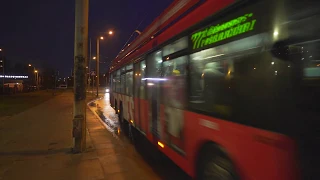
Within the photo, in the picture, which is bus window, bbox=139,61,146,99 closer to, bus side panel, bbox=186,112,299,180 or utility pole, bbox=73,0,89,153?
utility pole, bbox=73,0,89,153

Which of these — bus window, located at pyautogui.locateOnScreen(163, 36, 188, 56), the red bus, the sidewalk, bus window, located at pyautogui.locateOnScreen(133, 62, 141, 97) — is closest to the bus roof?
the red bus

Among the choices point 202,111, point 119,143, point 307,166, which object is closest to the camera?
point 307,166

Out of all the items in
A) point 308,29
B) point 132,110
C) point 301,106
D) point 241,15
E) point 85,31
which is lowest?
point 132,110

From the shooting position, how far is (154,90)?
719 cm

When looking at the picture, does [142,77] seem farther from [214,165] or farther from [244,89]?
[244,89]

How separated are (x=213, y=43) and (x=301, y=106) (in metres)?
1.78

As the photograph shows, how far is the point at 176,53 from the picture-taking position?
5559 mm

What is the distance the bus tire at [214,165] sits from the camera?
3.63m

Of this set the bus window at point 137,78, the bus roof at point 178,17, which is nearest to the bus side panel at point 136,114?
the bus window at point 137,78

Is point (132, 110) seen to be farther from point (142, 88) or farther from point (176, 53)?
point (176, 53)

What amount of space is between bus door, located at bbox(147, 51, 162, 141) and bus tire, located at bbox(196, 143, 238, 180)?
2419 millimetres

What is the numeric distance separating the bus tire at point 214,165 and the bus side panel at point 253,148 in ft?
0.40

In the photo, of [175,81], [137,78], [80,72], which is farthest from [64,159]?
[175,81]

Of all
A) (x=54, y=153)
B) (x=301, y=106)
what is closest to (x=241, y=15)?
(x=301, y=106)
